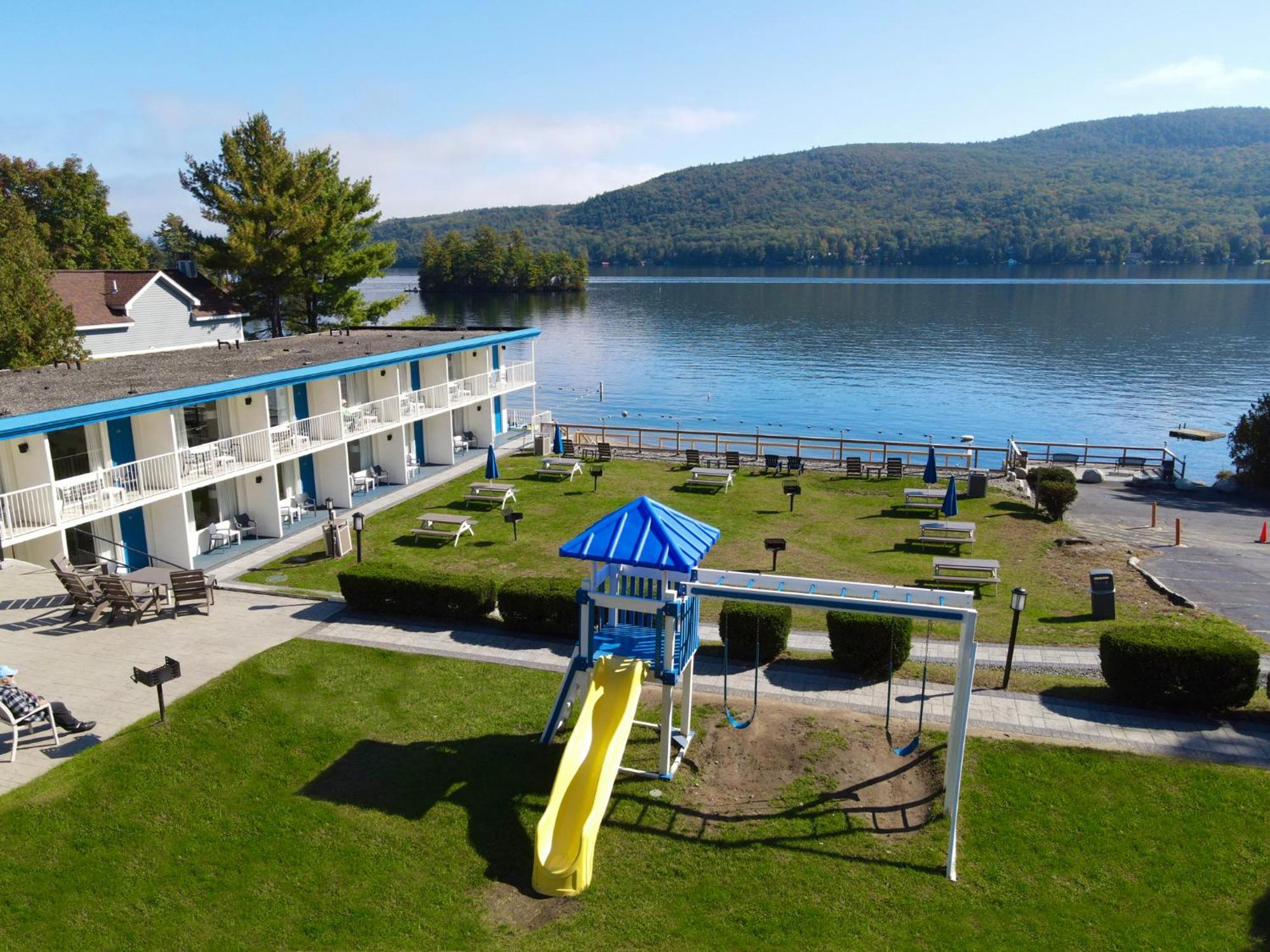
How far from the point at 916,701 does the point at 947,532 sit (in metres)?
9.70

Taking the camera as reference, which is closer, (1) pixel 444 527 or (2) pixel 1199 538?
(1) pixel 444 527

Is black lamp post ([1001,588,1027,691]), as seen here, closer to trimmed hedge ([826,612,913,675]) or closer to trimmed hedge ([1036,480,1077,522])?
trimmed hedge ([826,612,913,675])

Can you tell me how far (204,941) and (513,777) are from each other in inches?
153

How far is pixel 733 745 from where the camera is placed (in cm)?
1223

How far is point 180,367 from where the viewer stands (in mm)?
24203

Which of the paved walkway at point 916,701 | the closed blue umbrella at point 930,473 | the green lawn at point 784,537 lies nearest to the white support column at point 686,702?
the paved walkway at point 916,701

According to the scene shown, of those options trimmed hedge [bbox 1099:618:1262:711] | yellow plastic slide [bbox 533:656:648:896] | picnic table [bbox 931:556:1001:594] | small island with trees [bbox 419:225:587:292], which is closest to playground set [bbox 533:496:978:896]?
yellow plastic slide [bbox 533:656:648:896]

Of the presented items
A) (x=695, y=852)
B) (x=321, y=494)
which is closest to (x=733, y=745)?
(x=695, y=852)

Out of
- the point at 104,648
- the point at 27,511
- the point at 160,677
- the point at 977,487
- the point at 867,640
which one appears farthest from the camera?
the point at 977,487

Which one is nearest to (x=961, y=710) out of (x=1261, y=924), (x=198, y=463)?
(x=1261, y=924)

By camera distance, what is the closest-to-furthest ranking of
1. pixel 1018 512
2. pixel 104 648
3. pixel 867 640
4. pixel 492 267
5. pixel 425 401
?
pixel 867 640
pixel 104 648
pixel 1018 512
pixel 425 401
pixel 492 267

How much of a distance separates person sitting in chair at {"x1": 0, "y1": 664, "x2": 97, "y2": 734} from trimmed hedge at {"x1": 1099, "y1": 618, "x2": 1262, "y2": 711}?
14711 millimetres

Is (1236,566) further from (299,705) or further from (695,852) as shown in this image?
(299,705)

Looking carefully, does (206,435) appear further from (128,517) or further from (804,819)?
(804,819)
